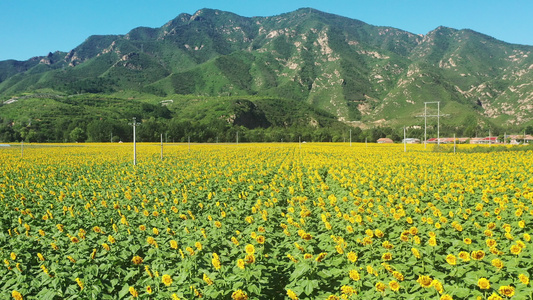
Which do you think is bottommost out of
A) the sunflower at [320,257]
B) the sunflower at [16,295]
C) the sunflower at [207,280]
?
the sunflower at [16,295]

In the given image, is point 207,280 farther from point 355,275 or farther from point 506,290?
point 506,290

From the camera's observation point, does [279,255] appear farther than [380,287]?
Yes

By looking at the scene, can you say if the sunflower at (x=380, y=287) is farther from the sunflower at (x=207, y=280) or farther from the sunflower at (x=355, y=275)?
the sunflower at (x=207, y=280)

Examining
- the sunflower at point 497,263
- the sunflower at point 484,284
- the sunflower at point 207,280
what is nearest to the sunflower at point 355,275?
the sunflower at point 484,284

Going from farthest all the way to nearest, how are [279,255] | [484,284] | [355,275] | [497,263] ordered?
[279,255] → [355,275] → [497,263] → [484,284]

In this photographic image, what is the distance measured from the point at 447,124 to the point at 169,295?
541 ft

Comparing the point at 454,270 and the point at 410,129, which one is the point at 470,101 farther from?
the point at 454,270

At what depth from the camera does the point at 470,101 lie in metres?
191

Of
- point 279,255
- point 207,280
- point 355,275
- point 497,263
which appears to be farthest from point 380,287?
point 279,255

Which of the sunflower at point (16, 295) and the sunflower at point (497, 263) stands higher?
the sunflower at point (497, 263)

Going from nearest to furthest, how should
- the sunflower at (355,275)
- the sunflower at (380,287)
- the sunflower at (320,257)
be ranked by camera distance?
the sunflower at (380,287)
the sunflower at (355,275)
the sunflower at (320,257)

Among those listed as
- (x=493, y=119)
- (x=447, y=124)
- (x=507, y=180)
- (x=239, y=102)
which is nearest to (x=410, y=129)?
(x=447, y=124)

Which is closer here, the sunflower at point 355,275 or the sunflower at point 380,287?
the sunflower at point 380,287

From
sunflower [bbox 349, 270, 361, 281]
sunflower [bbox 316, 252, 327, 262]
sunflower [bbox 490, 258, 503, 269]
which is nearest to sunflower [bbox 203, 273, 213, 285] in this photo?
sunflower [bbox 316, 252, 327, 262]
